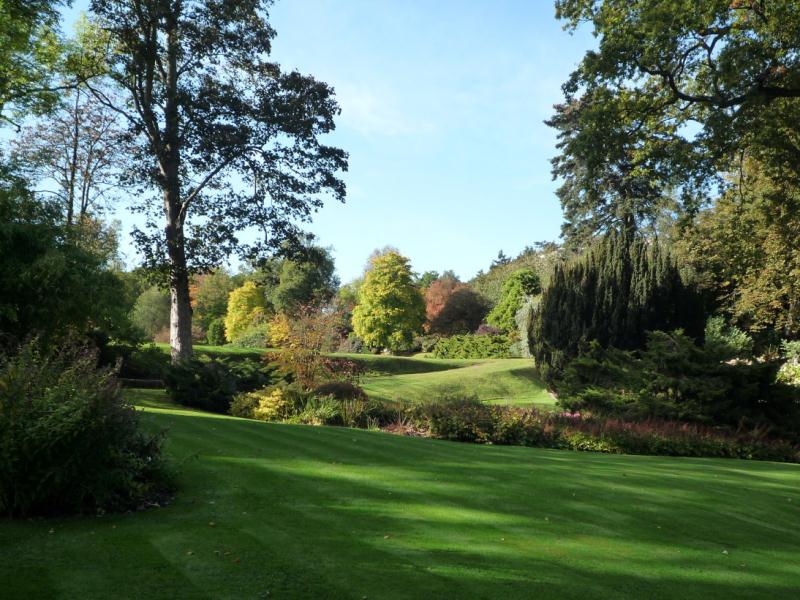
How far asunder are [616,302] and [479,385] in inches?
256

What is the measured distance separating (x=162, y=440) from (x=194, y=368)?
11270 millimetres

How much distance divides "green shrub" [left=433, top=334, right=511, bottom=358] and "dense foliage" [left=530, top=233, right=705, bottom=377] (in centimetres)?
1386

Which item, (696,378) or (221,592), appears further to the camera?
(696,378)

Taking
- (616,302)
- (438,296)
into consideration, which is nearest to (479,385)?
(616,302)

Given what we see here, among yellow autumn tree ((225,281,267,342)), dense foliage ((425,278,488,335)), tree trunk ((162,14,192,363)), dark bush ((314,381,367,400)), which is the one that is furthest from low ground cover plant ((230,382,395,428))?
dense foliage ((425,278,488,335))

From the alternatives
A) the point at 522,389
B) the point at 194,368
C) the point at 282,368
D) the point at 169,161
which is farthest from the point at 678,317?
the point at 169,161

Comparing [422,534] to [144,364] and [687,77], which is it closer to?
[687,77]

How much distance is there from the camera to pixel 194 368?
17.5 meters

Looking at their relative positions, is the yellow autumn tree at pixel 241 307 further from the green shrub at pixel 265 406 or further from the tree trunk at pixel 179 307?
the green shrub at pixel 265 406

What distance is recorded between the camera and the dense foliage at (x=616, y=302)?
22.7m

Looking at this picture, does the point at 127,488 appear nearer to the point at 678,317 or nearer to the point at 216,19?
the point at 216,19

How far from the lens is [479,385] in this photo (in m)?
A: 25.8

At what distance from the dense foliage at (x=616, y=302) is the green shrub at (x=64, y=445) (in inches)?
751

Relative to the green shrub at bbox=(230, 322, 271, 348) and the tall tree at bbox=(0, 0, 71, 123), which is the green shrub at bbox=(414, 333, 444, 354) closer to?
the green shrub at bbox=(230, 322, 271, 348)
